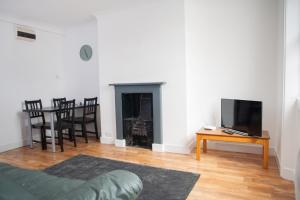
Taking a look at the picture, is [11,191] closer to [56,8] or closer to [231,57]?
[231,57]

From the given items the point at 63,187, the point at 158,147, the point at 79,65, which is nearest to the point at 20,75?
the point at 79,65

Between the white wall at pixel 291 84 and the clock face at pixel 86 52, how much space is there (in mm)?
A: 3911

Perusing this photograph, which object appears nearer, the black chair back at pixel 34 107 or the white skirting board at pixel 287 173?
the white skirting board at pixel 287 173

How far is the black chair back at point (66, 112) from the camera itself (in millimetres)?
4020

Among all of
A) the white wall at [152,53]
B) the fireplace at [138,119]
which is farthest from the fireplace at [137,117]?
the white wall at [152,53]

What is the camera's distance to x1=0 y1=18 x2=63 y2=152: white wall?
4094mm

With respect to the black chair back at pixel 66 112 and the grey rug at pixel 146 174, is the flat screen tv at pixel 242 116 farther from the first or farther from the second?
the black chair back at pixel 66 112

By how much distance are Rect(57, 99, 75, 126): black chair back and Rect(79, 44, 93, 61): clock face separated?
50.8 inches

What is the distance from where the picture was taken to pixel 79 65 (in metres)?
5.12

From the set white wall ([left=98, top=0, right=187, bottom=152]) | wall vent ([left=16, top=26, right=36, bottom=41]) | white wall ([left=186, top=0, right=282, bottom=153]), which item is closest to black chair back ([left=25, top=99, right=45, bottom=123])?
wall vent ([left=16, top=26, right=36, bottom=41])

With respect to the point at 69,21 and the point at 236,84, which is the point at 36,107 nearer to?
the point at 69,21

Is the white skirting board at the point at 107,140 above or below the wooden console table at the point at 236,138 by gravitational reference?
below

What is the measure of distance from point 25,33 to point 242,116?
178 inches

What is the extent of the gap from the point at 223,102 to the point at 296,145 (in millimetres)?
1166
